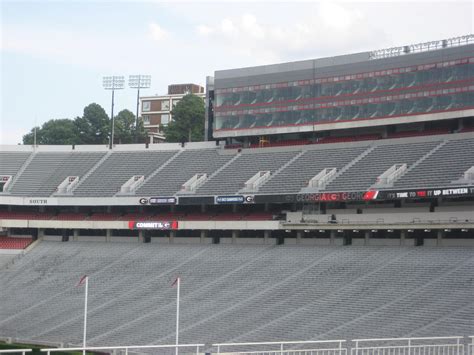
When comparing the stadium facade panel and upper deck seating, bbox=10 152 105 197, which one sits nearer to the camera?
the stadium facade panel

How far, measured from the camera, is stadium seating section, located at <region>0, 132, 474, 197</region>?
5112cm

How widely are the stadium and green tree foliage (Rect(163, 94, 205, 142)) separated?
32465mm

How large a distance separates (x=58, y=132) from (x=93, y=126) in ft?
21.3

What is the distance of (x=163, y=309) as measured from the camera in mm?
47000

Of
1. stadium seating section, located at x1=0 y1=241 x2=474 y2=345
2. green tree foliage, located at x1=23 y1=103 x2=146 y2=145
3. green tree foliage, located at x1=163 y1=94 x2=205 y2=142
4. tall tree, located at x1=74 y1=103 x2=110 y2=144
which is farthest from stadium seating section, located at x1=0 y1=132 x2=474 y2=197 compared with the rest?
tall tree, located at x1=74 y1=103 x2=110 y2=144

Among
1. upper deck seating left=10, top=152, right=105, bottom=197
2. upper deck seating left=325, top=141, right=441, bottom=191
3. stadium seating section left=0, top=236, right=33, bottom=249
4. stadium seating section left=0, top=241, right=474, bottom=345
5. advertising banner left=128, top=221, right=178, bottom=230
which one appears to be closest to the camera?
stadium seating section left=0, top=241, right=474, bottom=345

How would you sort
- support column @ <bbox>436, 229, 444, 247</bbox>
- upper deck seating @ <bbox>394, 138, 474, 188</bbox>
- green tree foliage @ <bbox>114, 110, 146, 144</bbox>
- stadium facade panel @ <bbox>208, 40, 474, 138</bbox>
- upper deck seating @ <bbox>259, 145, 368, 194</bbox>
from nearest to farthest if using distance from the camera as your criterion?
support column @ <bbox>436, 229, 444, 247</bbox> < upper deck seating @ <bbox>394, 138, 474, 188</bbox> < stadium facade panel @ <bbox>208, 40, 474, 138</bbox> < upper deck seating @ <bbox>259, 145, 368, 194</bbox> < green tree foliage @ <bbox>114, 110, 146, 144</bbox>

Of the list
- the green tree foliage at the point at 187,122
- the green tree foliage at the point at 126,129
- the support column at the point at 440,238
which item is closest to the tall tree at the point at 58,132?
the green tree foliage at the point at 126,129

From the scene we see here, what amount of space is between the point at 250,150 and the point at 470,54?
59.0 feet

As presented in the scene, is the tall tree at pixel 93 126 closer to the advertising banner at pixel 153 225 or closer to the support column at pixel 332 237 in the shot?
the advertising banner at pixel 153 225

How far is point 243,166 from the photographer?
2420 inches

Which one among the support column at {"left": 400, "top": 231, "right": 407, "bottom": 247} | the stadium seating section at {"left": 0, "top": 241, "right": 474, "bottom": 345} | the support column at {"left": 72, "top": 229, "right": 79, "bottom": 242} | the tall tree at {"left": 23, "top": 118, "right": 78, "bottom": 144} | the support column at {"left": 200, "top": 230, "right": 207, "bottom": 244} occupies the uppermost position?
the tall tree at {"left": 23, "top": 118, "right": 78, "bottom": 144}

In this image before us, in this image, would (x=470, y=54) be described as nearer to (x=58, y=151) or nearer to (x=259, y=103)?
(x=259, y=103)

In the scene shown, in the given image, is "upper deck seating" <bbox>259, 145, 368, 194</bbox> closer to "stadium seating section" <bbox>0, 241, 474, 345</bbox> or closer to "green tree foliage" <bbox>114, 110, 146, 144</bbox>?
"stadium seating section" <bbox>0, 241, 474, 345</bbox>
